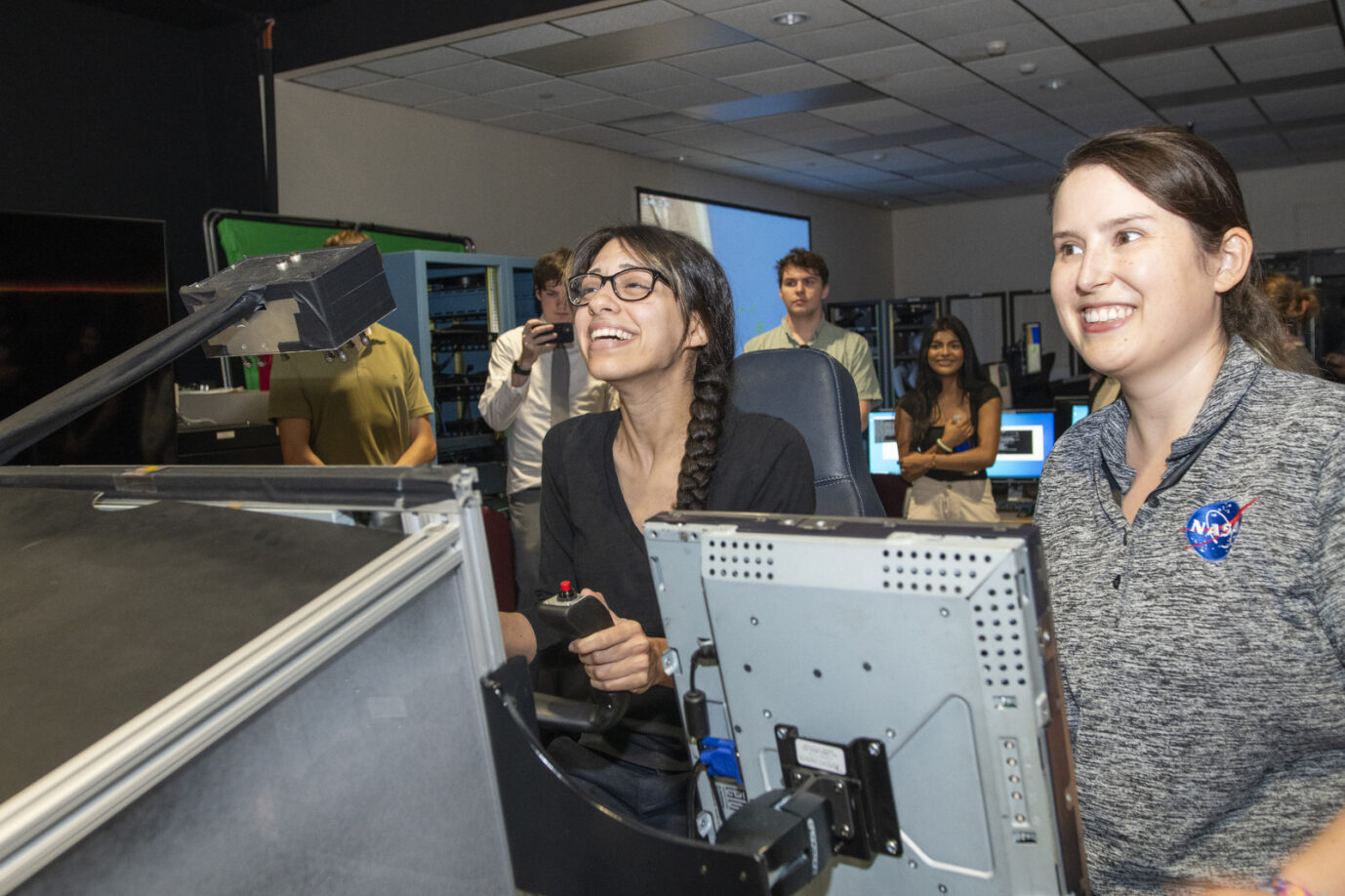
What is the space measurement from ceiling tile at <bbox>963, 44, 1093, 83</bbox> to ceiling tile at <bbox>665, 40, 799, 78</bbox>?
3.87 ft

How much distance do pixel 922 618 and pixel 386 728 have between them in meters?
0.36

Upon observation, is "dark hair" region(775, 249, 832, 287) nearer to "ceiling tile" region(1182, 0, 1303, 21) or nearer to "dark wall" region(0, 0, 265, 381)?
"ceiling tile" region(1182, 0, 1303, 21)

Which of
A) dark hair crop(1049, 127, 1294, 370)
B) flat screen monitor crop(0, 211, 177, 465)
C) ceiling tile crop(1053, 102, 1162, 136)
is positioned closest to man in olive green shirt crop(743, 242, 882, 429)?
flat screen monitor crop(0, 211, 177, 465)

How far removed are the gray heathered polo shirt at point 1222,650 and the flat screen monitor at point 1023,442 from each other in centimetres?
328

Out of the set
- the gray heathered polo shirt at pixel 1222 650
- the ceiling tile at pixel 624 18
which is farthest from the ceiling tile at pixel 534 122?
the gray heathered polo shirt at pixel 1222 650

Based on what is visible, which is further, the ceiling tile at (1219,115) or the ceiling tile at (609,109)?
the ceiling tile at (1219,115)

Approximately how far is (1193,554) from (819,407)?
2.88 feet

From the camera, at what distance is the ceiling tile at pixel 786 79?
18.8ft

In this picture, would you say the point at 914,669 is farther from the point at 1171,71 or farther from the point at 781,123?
the point at 781,123

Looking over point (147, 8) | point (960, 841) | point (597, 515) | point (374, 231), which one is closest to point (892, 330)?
point (374, 231)

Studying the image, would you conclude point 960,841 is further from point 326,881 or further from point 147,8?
point 147,8

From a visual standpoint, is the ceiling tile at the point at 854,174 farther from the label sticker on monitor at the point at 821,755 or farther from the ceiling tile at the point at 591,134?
the label sticker on monitor at the point at 821,755

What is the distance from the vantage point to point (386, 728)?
2.19 ft

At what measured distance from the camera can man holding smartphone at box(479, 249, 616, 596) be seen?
330cm
